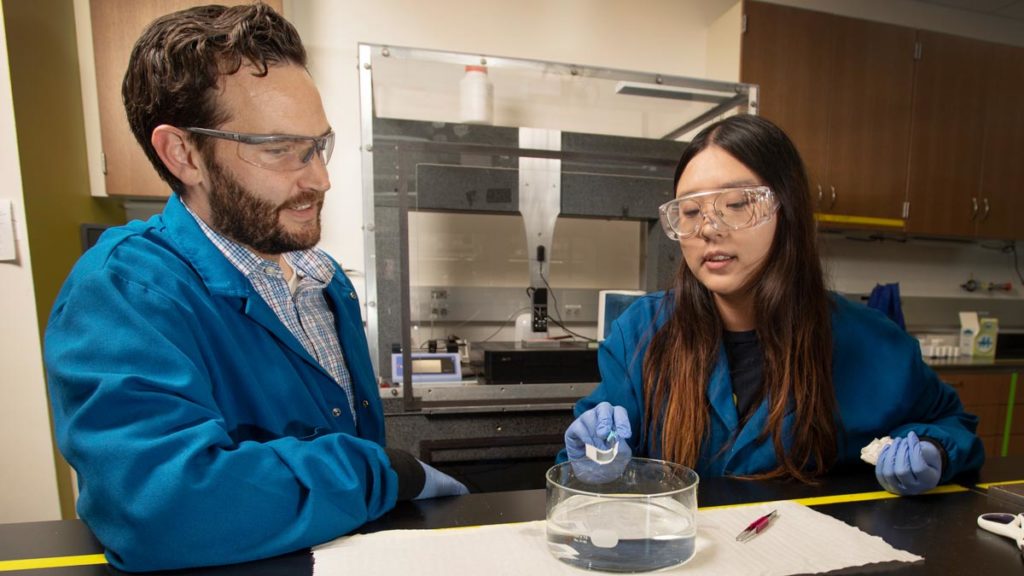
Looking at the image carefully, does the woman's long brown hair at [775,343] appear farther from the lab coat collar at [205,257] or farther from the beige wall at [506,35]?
the beige wall at [506,35]

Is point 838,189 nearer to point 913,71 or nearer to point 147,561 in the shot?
point 913,71

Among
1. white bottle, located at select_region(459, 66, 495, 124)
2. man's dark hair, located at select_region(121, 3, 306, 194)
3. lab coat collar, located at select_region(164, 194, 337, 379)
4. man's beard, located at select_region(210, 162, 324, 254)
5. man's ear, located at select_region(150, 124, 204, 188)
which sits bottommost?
lab coat collar, located at select_region(164, 194, 337, 379)

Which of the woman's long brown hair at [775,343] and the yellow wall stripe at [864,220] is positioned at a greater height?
the yellow wall stripe at [864,220]

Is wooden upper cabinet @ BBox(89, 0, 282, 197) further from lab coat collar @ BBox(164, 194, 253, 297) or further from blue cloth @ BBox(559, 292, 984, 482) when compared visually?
blue cloth @ BBox(559, 292, 984, 482)

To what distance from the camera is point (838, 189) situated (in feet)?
8.31

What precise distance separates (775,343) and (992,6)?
3663 millimetres

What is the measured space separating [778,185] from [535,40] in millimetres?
1978

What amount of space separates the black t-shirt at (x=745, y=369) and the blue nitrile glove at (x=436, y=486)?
61cm

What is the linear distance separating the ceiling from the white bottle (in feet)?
9.87

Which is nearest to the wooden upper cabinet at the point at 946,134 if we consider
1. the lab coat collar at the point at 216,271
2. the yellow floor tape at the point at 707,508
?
the yellow floor tape at the point at 707,508

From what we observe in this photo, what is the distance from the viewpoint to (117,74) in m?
1.89

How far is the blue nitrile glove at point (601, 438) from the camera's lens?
0.69 m

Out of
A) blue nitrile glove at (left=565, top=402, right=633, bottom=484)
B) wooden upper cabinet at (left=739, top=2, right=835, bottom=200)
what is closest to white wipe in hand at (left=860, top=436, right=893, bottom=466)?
blue nitrile glove at (left=565, top=402, right=633, bottom=484)

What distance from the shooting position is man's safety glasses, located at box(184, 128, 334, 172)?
0.75 metres
